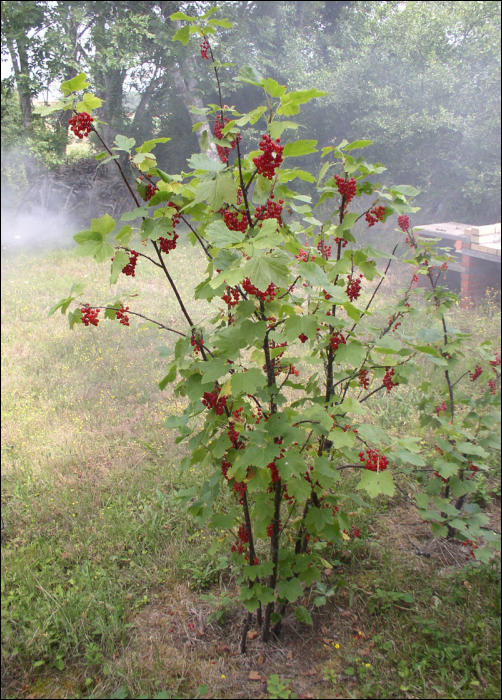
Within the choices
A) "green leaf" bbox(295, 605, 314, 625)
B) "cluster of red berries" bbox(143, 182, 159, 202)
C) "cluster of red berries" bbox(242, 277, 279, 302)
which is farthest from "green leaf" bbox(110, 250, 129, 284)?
"green leaf" bbox(295, 605, 314, 625)

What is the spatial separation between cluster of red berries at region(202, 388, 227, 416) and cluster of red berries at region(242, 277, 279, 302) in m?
0.28

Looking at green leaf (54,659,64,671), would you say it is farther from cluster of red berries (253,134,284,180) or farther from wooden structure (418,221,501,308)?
wooden structure (418,221,501,308)

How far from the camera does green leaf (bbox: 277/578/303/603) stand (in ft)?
4.08

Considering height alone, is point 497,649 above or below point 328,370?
below

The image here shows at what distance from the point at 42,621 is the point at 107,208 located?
3.22 metres

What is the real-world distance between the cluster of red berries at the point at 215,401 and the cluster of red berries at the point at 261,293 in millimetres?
283

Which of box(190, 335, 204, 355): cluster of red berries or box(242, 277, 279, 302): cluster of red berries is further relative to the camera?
box(190, 335, 204, 355): cluster of red berries

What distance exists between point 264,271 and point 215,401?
45cm

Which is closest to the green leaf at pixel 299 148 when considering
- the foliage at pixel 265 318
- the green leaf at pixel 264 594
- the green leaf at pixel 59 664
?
the foliage at pixel 265 318

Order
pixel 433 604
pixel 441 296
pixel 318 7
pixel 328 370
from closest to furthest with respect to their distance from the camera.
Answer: pixel 328 370
pixel 433 604
pixel 441 296
pixel 318 7

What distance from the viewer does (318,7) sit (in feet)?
11.8

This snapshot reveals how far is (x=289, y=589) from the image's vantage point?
1.25 metres

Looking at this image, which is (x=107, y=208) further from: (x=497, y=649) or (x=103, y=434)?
(x=497, y=649)

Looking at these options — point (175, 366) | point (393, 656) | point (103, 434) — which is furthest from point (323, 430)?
point (103, 434)
